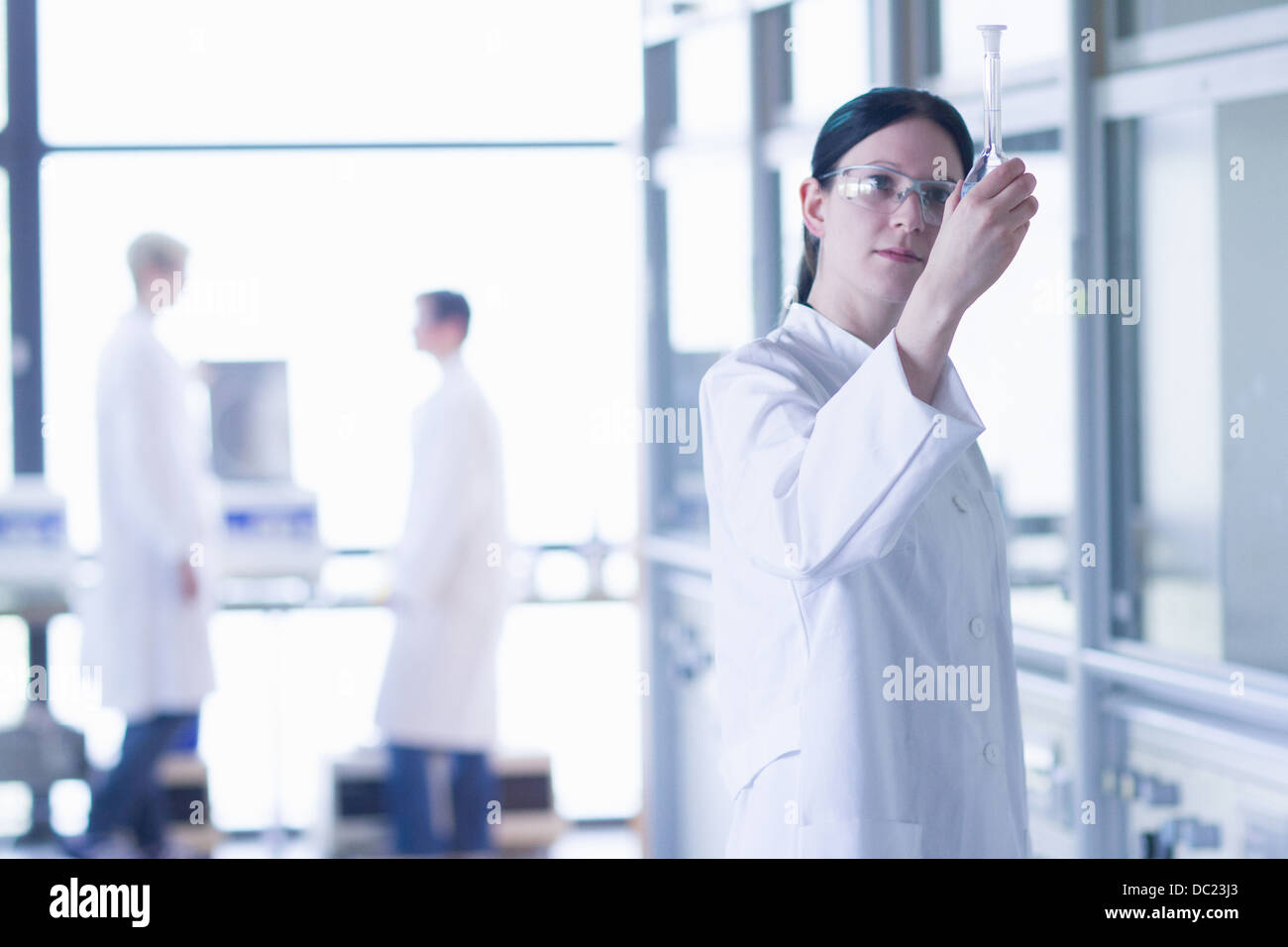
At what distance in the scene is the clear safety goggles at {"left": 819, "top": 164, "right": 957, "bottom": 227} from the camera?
3.39 ft

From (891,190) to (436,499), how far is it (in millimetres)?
2054

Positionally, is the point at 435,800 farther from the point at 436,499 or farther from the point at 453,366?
the point at 453,366

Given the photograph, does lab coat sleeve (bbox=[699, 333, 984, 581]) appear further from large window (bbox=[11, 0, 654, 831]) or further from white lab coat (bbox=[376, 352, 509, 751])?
large window (bbox=[11, 0, 654, 831])

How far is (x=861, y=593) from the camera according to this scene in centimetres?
100

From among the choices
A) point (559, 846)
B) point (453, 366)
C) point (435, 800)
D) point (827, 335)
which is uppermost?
point (453, 366)

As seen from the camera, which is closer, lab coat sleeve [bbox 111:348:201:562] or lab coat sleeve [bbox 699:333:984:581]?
lab coat sleeve [bbox 699:333:984:581]

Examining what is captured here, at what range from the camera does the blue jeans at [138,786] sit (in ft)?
9.96

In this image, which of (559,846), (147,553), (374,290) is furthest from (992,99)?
(559,846)

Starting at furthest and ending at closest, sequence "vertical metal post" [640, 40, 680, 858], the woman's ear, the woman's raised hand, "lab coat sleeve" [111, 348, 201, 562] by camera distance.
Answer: "vertical metal post" [640, 40, 680, 858] → "lab coat sleeve" [111, 348, 201, 562] → the woman's ear → the woman's raised hand

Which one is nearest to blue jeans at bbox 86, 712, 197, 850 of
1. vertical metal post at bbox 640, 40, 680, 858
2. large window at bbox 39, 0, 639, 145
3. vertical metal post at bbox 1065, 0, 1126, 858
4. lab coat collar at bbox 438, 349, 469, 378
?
lab coat collar at bbox 438, 349, 469, 378

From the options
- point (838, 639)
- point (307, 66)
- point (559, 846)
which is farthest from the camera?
point (559, 846)

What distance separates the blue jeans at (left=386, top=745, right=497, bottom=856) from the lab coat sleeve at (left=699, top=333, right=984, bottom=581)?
2413 mm
